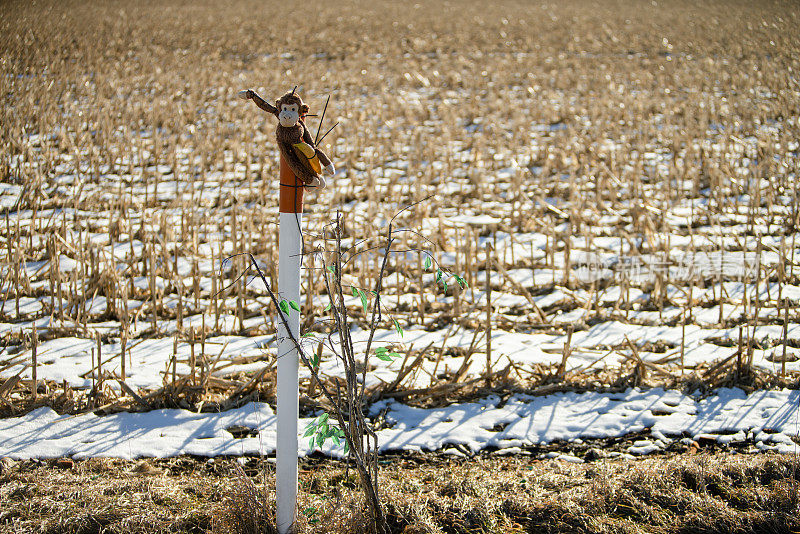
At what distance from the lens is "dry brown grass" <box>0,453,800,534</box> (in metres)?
2.81

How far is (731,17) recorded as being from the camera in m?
25.2

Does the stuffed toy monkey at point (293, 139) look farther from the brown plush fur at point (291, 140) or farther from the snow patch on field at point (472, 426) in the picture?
the snow patch on field at point (472, 426)

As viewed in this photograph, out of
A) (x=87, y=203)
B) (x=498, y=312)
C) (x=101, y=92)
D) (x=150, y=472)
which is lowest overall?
(x=150, y=472)

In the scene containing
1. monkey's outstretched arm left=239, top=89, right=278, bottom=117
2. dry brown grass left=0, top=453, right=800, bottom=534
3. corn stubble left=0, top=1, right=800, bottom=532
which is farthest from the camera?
corn stubble left=0, top=1, right=800, bottom=532

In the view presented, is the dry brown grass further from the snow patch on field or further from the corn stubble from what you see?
the corn stubble

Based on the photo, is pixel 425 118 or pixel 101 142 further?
pixel 425 118

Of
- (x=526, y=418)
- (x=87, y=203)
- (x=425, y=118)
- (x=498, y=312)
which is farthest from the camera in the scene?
(x=425, y=118)

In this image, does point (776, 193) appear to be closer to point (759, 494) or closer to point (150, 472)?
point (759, 494)

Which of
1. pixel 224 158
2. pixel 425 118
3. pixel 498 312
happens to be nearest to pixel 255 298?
pixel 498 312

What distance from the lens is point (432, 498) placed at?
120 inches

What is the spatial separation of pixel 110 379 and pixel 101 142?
686 cm

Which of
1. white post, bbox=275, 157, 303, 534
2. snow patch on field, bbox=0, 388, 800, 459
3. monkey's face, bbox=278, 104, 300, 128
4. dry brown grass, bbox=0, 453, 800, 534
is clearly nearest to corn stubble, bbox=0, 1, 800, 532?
snow patch on field, bbox=0, 388, 800, 459

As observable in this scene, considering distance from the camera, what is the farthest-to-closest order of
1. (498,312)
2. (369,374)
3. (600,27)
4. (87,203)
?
(600,27)
(87,203)
(498,312)
(369,374)

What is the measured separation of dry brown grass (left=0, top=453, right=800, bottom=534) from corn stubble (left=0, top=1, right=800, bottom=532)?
2.60 ft
